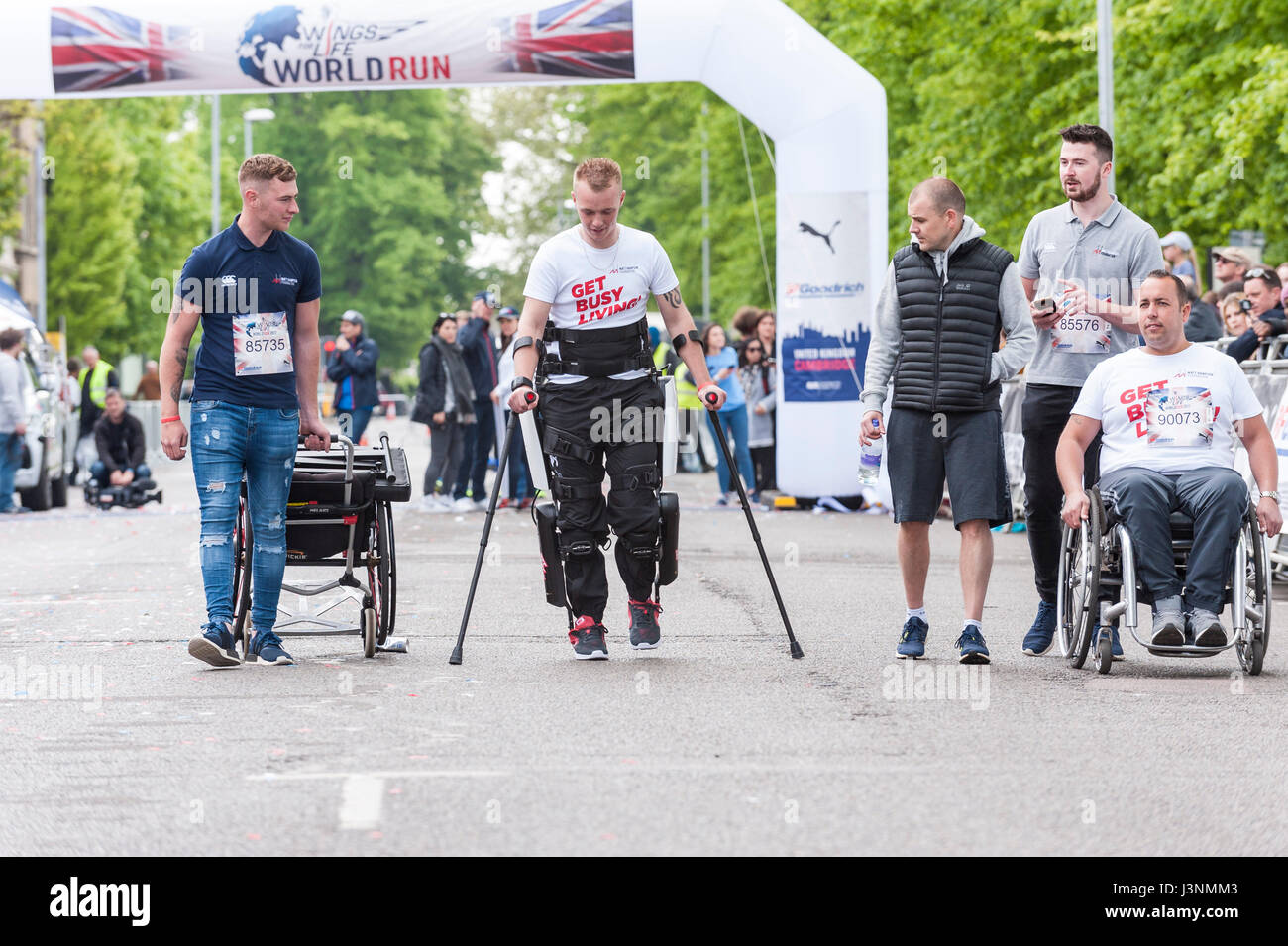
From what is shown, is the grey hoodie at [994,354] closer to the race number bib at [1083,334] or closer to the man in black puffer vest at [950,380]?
the man in black puffer vest at [950,380]

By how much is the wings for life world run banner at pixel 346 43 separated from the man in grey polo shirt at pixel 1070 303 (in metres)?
9.96

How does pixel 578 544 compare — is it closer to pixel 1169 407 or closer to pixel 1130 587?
pixel 1130 587

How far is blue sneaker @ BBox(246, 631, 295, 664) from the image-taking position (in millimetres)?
8516

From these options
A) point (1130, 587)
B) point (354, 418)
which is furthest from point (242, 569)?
point (354, 418)

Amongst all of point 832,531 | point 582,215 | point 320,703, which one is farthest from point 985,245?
point 832,531

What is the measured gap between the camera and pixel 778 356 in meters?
19.3

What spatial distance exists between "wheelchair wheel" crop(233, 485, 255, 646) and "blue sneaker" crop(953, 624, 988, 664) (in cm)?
282

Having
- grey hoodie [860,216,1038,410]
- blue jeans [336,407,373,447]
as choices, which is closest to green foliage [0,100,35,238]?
blue jeans [336,407,373,447]

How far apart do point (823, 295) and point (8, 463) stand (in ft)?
26.3

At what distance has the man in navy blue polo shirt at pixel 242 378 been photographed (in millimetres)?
8273

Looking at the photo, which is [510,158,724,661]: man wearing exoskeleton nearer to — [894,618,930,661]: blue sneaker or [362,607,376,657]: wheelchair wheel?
[362,607,376,657]: wheelchair wheel

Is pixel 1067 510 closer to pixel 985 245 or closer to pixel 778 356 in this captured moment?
pixel 985 245

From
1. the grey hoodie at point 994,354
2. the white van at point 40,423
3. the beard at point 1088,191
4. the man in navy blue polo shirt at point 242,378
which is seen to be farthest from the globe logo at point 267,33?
the beard at point 1088,191
